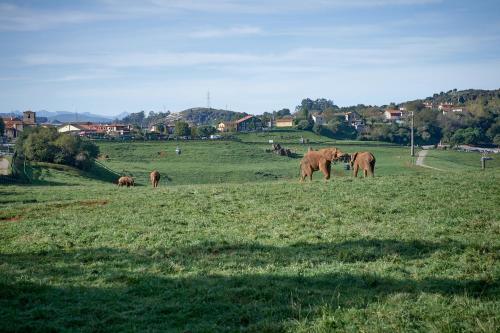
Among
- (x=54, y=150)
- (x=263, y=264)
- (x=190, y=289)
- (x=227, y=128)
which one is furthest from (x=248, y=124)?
(x=190, y=289)

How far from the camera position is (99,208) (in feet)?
78.0

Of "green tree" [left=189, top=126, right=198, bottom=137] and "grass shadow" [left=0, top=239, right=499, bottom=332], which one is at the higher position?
"green tree" [left=189, top=126, right=198, bottom=137]

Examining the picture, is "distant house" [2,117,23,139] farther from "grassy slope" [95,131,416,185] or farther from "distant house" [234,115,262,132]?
"distant house" [234,115,262,132]

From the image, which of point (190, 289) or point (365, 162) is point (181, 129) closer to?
point (365, 162)

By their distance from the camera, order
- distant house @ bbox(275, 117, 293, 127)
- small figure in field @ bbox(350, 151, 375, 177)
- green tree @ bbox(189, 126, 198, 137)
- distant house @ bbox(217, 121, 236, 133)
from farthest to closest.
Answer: distant house @ bbox(275, 117, 293, 127) → distant house @ bbox(217, 121, 236, 133) → green tree @ bbox(189, 126, 198, 137) → small figure in field @ bbox(350, 151, 375, 177)

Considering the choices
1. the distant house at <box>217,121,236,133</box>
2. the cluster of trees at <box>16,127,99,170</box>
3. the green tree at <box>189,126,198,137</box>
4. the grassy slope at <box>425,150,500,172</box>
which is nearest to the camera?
the cluster of trees at <box>16,127,99,170</box>

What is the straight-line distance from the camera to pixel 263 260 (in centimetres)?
1323

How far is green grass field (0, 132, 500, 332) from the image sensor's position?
9.13 meters

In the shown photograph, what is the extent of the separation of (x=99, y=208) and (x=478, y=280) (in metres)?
18.1

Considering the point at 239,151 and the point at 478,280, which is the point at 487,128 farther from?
the point at 478,280

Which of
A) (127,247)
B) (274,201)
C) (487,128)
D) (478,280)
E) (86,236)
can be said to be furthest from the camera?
(487,128)

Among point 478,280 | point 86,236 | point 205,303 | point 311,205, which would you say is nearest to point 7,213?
point 86,236

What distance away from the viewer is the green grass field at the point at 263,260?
9.13m

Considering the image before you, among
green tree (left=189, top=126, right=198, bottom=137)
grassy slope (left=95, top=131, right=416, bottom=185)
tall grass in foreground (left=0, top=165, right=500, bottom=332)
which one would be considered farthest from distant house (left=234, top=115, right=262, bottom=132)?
tall grass in foreground (left=0, top=165, right=500, bottom=332)
